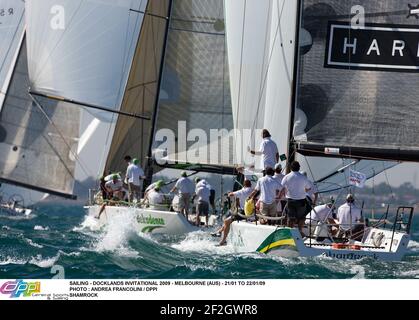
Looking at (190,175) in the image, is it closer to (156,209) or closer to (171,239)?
(156,209)

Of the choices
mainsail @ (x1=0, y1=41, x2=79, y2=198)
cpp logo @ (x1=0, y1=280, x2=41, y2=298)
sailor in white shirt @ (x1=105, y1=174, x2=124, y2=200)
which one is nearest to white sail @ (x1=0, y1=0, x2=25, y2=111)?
mainsail @ (x1=0, y1=41, x2=79, y2=198)

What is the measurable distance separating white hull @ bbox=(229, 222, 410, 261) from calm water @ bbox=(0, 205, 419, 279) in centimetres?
15

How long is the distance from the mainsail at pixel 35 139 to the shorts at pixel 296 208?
19.2m

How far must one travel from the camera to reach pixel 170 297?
361 inches

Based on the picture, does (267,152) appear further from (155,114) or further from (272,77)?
(155,114)

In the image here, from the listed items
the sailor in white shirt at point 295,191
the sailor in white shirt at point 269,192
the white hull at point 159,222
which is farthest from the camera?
the white hull at point 159,222

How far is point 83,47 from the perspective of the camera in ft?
82.6

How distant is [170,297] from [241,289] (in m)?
0.81

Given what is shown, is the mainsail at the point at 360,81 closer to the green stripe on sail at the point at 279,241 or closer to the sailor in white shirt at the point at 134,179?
the green stripe on sail at the point at 279,241

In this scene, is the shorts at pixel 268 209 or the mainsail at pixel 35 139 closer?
the shorts at pixel 268 209

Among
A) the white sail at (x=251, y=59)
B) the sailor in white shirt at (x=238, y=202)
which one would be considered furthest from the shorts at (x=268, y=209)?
the white sail at (x=251, y=59)

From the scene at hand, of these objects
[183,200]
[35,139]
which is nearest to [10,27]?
[35,139]

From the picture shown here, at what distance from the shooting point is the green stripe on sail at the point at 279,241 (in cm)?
1446

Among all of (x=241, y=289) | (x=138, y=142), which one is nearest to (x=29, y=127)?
(x=138, y=142)
